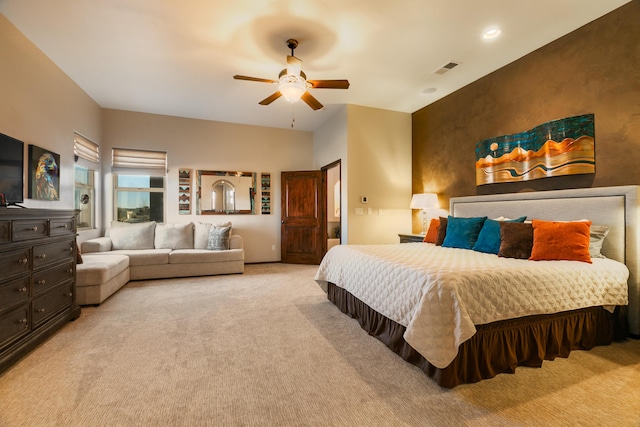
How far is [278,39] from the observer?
303cm

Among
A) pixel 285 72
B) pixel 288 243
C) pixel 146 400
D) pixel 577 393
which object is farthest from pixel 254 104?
pixel 577 393

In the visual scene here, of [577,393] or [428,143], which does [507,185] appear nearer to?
[428,143]

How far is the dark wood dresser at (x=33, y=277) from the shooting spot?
1.92 meters

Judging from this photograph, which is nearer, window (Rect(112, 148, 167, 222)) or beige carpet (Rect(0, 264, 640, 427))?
beige carpet (Rect(0, 264, 640, 427))

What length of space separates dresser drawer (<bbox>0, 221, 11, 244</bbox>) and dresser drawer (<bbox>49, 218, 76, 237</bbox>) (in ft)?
1.70

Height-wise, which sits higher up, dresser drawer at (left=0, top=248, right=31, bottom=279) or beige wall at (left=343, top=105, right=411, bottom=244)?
beige wall at (left=343, top=105, right=411, bottom=244)

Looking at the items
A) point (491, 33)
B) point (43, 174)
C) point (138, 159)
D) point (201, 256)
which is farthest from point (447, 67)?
point (138, 159)

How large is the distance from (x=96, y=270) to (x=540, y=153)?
17.5ft

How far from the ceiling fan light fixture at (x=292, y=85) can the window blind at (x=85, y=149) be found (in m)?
3.54

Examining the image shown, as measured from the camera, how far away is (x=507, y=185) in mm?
3557

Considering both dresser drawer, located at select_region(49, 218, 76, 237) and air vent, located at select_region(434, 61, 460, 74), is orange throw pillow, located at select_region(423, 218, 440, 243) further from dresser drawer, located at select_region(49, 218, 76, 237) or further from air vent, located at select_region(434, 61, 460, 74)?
dresser drawer, located at select_region(49, 218, 76, 237)

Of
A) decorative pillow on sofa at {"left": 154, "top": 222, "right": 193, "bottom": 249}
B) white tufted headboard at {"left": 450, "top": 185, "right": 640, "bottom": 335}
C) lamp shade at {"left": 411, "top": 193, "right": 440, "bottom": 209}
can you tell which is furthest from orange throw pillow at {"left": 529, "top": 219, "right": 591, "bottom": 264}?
decorative pillow on sofa at {"left": 154, "top": 222, "right": 193, "bottom": 249}

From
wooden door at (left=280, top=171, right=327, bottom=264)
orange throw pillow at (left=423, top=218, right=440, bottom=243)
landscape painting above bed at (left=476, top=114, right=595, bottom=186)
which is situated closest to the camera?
landscape painting above bed at (left=476, top=114, right=595, bottom=186)

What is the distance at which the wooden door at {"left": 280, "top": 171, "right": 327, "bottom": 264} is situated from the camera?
19.3ft
